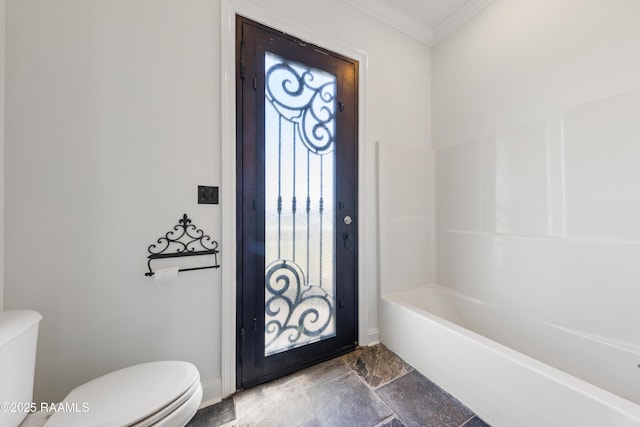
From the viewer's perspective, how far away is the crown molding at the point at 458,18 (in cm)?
180

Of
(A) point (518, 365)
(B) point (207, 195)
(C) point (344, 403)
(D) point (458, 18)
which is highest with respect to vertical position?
(D) point (458, 18)

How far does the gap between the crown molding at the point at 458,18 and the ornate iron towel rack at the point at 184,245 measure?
102 inches

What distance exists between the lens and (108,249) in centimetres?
111

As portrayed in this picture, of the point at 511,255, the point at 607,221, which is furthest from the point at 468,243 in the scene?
the point at 607,221

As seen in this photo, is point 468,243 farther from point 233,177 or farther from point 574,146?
point 233,177

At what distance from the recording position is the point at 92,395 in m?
0.86

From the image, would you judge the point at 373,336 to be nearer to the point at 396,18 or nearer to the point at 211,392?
the point at 211,392

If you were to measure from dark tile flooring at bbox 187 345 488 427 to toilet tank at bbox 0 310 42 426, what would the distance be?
0.69 metres

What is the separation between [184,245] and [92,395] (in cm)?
65

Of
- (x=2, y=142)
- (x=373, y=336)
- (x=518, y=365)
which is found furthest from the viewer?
(x=373, y=336)

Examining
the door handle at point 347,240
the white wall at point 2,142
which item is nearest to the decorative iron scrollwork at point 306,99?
the door handle at point 347,240

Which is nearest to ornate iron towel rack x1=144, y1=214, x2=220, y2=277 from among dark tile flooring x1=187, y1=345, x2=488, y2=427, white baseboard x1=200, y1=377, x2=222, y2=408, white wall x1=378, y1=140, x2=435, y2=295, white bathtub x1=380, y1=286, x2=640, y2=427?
white baseboard x1=200, y1=377, x2=222, y2=408

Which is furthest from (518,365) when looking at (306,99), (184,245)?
(306,99)

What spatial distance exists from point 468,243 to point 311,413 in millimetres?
1658
